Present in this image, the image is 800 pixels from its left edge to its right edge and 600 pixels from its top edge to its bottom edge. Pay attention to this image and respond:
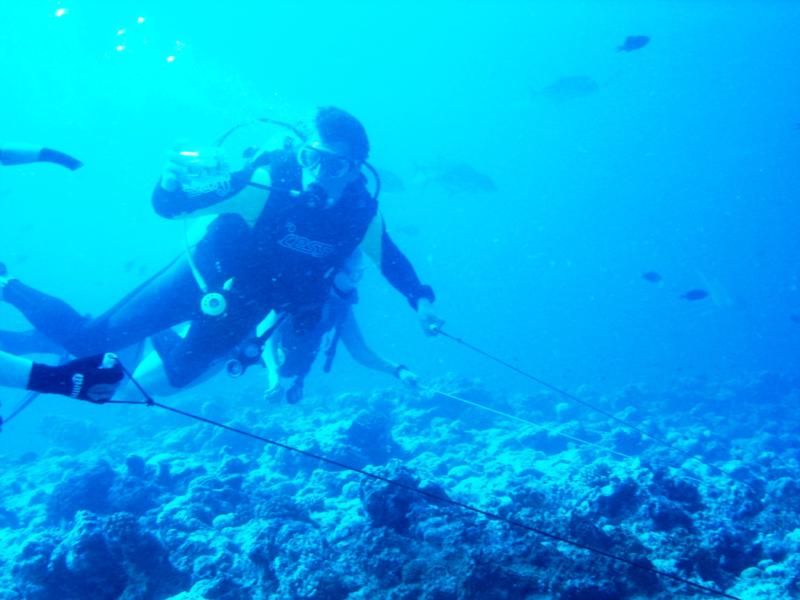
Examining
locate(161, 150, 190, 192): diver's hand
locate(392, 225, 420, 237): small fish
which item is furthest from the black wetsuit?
locate(392, 225, 420, 237): small fish

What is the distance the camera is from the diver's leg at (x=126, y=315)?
5.68m

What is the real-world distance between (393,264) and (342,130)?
6.27 feet

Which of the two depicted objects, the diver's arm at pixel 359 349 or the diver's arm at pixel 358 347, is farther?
the diver's arm at pixel 358 347

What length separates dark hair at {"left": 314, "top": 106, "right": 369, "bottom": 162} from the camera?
5.54 metres

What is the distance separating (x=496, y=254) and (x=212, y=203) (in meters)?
104

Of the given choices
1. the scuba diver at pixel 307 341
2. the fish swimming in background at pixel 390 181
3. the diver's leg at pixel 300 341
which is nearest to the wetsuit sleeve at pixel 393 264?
the scuba diver at pixel 307 341

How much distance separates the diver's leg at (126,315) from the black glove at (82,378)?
267 cm

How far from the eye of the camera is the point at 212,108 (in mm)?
64750

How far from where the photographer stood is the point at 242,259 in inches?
211

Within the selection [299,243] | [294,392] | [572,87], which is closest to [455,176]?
[572,87]

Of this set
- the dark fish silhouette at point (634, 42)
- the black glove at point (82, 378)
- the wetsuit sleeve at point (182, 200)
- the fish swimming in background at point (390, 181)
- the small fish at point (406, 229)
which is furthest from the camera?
the small fish at point (406, 229)

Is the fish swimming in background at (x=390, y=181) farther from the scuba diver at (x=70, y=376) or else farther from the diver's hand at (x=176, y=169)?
the scuba diver at (x=70, y=376)

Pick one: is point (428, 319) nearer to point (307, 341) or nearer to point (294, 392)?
point (307, 341)

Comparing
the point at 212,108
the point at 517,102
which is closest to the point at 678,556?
the point at 212,108
